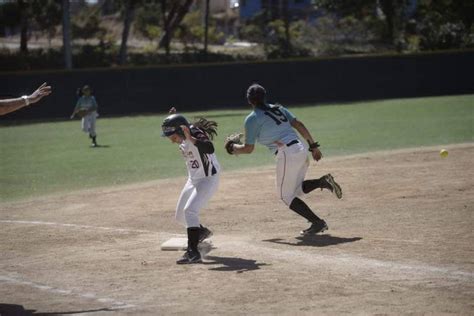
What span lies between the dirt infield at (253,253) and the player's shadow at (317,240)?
0.05ft

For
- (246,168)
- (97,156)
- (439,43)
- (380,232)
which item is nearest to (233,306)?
(380,232)

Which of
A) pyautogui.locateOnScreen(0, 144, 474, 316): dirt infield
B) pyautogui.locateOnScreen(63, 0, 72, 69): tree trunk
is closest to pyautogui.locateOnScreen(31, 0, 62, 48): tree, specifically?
pyautogui.locateOnScreen(63, 0, 72, 69): tree trunk

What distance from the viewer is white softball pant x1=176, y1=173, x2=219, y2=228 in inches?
401

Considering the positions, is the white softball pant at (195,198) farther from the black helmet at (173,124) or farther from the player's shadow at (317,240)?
the player's shadow at (317,240)

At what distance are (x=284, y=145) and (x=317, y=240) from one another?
1346mm

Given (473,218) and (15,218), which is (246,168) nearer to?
(15,218)

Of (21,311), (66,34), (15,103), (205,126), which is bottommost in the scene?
(21,311)

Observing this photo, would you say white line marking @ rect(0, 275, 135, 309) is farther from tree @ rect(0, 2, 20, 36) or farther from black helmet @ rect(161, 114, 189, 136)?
tree @ rect(0, 2, 20, 36)

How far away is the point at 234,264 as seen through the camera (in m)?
9.95

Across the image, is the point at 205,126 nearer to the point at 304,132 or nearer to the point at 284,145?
the point at 284,145

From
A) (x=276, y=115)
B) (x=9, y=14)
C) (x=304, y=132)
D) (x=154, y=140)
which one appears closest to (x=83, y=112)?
(x=154, y=140)

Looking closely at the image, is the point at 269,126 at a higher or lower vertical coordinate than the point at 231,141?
higher

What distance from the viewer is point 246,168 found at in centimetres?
2020

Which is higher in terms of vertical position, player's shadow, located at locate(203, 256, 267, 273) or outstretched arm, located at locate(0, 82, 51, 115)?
outstretched arm, located at locate(0, 82, 51, 115)
